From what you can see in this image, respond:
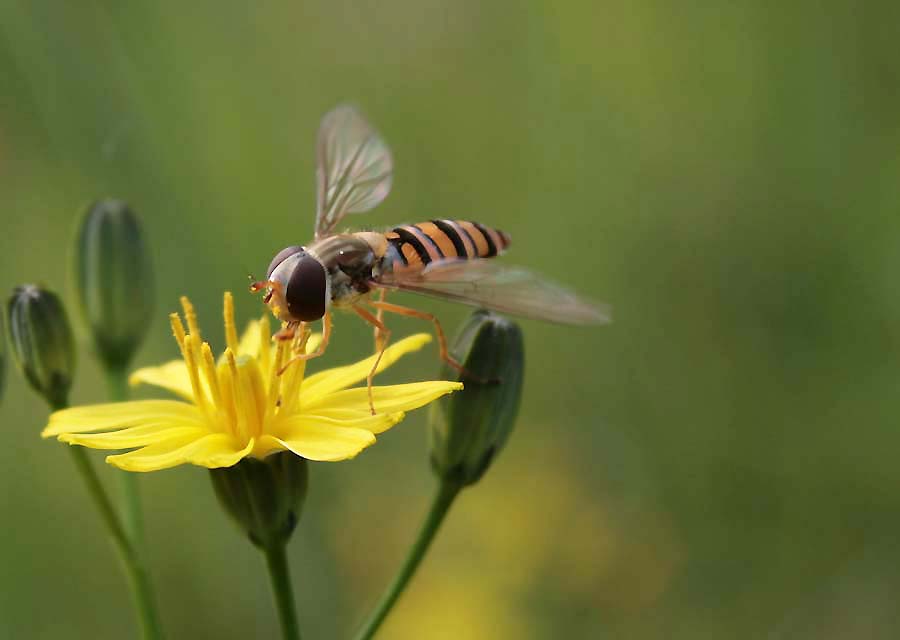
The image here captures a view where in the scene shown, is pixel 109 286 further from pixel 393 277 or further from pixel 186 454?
pixel 186 454

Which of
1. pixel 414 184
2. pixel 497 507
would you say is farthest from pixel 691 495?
pixel 414 184

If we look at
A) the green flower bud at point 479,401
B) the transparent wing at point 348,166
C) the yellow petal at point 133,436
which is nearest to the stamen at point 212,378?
the yellow petal at point 133,436

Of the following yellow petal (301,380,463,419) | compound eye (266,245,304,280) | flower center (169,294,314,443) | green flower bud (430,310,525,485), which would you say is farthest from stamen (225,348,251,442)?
green flower bud (430,310,525,485)

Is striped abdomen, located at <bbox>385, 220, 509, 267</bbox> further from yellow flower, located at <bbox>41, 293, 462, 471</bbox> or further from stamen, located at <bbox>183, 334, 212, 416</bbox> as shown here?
Result: stamen, located at <bbox>183, 334, 212, 416</bbox>

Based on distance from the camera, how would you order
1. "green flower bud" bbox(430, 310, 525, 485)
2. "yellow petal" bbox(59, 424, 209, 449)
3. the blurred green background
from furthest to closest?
the blurred green background
"green flower bud" bbox(430, 310, 525, 485)
"yellow petal" bbox(59, 424, 209, 449)

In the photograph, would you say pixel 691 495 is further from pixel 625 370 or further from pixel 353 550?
pixel 353 550
